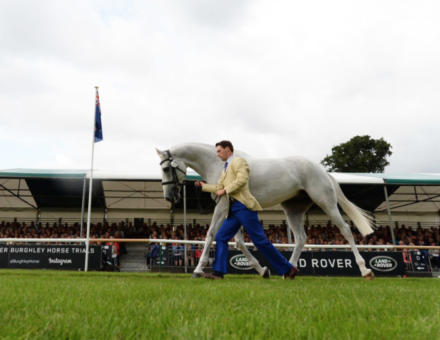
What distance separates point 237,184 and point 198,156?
46.8 inches

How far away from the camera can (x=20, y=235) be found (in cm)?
1920

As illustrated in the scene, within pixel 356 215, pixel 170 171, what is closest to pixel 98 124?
pixel 170 171

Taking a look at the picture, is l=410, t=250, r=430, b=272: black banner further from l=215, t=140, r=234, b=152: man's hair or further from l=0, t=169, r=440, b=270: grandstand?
l=215, t=140, r=234, b=152: man's hair

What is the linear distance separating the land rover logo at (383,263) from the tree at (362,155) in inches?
1353

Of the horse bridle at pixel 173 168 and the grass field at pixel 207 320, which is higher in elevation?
the horse bridle at pixel 173 168

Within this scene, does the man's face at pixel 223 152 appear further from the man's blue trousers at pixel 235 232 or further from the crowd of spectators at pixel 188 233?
the crowd of spectators at pixel 188 233

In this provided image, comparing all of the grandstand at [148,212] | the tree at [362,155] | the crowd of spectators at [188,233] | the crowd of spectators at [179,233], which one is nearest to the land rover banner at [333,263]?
the grandstand at [148,212]

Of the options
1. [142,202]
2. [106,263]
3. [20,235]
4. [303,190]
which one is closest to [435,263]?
[303,190]

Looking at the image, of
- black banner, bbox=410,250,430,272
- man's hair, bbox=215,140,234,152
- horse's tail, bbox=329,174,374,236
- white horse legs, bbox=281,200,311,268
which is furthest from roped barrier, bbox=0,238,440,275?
man's hair, bbox=215,140,234,152

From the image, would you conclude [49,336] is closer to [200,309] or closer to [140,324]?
[140,324]

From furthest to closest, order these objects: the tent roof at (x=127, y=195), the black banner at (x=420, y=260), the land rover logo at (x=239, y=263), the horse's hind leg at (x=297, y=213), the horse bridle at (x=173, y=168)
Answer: the tent roof at (x=127, y=195)
the black banner at (x=420, y=260)
the land rover logo at (x=239, y=263)
the horse's hind leg at (x=297, y=213)
the horse bridle at (x=173, y=168)

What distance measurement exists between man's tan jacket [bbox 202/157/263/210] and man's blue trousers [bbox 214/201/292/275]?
0.40 feet

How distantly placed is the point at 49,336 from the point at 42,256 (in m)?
10.7

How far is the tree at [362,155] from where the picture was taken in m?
43.9
